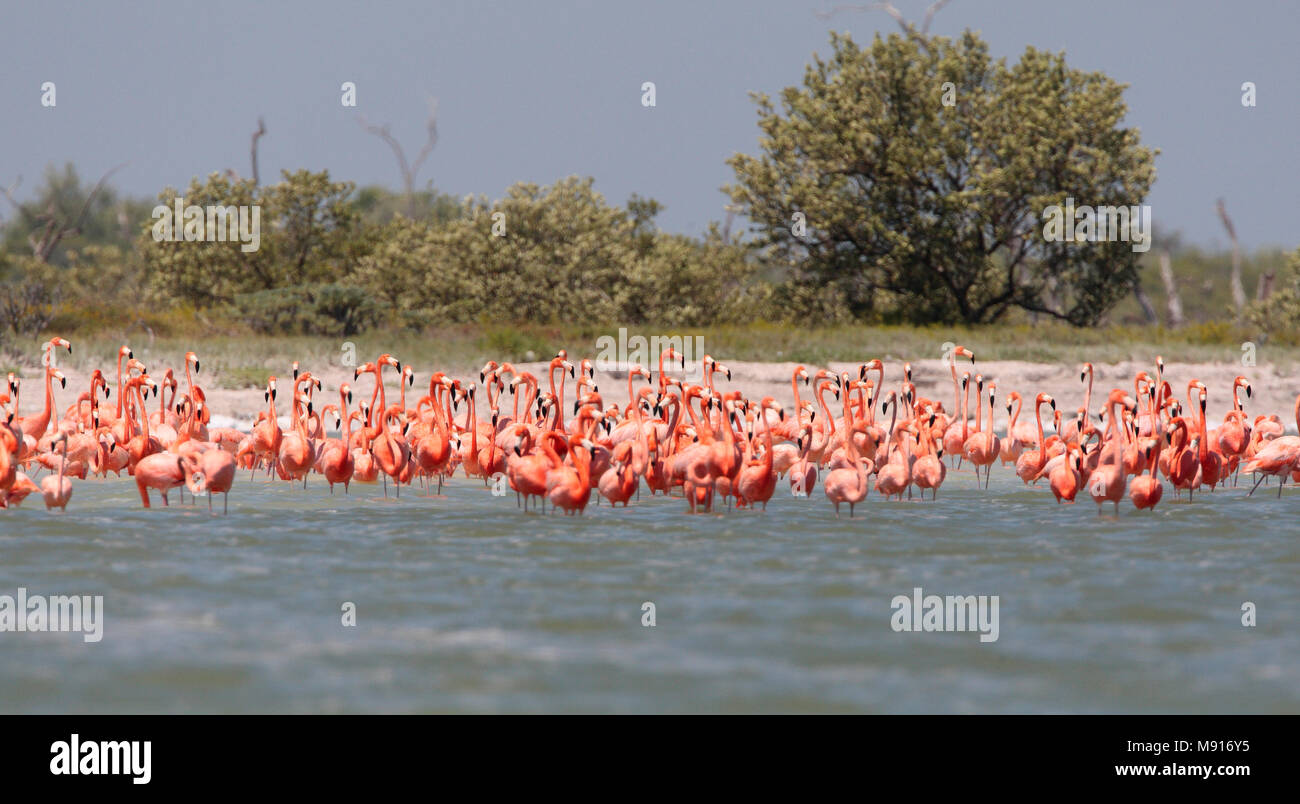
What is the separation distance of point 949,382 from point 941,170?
39.6ft

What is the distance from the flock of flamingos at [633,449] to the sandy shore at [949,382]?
6.85 metres

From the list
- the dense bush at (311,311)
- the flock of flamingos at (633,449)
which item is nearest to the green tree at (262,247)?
the dense bush at (311,311)

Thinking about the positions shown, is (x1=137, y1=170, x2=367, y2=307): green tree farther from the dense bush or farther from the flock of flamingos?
the flock of flamingos

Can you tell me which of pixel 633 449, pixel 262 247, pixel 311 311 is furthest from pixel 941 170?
pixel 633 449

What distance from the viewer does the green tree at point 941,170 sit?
34.7 m

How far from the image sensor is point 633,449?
12758 mm

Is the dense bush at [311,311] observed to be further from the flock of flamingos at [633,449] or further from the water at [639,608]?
the water at [639,608]

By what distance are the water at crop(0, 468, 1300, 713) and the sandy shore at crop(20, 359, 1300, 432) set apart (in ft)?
34.1

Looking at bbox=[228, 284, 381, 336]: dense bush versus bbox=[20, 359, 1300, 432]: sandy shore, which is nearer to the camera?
bbox=[20, 359, 1300, 432]: sandy shore

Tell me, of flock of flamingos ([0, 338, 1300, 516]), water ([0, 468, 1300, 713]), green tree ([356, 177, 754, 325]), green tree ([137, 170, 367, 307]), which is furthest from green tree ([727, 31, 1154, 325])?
water ([0, 468, 1300, 713])

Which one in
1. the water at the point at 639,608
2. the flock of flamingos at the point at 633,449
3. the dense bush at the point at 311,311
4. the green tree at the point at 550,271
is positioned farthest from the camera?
the green tree at the point at 550,271

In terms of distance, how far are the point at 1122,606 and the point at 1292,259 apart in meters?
40.5

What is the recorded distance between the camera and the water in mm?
6359
